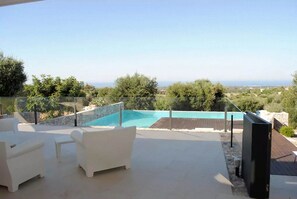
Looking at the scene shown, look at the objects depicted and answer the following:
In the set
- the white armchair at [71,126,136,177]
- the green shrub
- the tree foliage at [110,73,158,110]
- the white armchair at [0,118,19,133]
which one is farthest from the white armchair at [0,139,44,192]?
the tree foliage at [110,73,158,110]

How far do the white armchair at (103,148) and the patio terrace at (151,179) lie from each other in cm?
16

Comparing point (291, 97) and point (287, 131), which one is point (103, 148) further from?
point (291, 97)

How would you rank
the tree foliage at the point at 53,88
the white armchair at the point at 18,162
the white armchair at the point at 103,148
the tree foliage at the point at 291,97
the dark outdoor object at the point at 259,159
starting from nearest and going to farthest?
the dark outdoor object at the point at 259,159 → the white armchair at the point at 18,162 → the white armchair at the point at 103,148 → the tree foliage at the point at 291,97 → the tree foliage at the point at 53,88

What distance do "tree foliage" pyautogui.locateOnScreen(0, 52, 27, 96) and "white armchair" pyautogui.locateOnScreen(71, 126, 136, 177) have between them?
9391 mm

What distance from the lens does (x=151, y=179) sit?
3771 mm

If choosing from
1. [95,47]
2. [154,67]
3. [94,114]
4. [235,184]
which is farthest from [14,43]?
[235,184]

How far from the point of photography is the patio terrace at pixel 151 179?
3.27 meters

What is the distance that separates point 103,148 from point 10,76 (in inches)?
394

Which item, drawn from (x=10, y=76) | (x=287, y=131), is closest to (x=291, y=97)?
(x=287, y=131)

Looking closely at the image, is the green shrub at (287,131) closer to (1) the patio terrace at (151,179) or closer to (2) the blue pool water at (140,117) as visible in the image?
(2) the blue pool water at (140,117)

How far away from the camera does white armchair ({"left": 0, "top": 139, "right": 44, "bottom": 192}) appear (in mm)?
3182

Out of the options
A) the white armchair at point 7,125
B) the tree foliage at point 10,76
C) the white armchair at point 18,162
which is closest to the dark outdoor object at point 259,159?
the white armchair at point 18,162

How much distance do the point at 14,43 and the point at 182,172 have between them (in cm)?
1434

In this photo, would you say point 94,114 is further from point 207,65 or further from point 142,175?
point 207,65
